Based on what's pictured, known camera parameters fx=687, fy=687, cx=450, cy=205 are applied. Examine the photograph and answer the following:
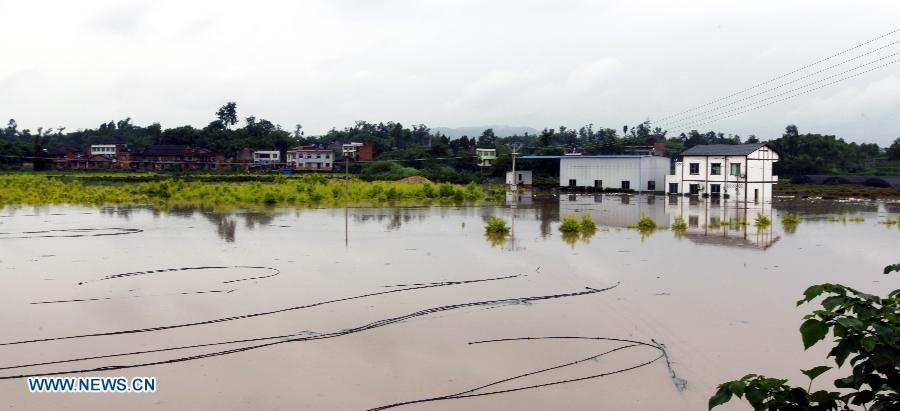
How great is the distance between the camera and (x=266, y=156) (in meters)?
82.6

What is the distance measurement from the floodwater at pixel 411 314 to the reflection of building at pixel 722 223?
30cm

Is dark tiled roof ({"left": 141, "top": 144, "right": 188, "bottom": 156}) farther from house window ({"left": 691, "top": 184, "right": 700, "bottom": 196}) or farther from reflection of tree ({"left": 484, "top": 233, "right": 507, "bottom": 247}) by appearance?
reflection of tree ({"left": 484, "top": 233, "right": 507, "bottom": 247})

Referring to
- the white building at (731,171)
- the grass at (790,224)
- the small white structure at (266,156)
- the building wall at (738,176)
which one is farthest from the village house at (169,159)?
the grass at (790,224)

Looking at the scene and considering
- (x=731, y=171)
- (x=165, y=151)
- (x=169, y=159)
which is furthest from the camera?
(x=165, y=151)

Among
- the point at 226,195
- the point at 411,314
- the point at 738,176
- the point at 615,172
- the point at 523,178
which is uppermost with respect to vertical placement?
the point at 615,172

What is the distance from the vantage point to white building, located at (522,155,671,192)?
176 feet

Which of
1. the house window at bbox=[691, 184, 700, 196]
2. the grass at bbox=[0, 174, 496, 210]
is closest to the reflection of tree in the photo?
the grass at bbox=[0, 174, 496, 210]

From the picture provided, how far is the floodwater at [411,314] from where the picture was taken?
26.3ft

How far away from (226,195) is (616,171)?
30.0 meters

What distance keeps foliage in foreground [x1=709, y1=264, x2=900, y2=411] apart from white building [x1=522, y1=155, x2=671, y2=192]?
50.8m

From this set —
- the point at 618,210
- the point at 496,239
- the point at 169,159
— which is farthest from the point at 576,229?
the point at 169,159

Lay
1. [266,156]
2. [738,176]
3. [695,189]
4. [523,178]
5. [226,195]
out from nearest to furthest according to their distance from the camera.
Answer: [226,195], [738,176], [695,189], [523,178], [266,156]

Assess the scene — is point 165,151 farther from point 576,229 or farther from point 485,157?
point 576,229

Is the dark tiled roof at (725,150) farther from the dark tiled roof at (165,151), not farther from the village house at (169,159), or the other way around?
the dark tiled roof at (165,151)
